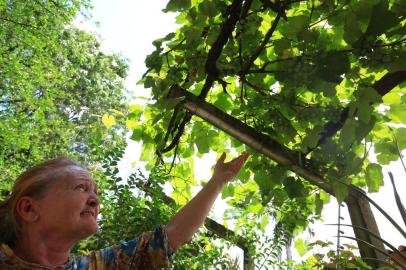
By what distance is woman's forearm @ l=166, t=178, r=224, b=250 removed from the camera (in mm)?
1154

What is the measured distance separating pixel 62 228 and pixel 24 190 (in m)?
0.17

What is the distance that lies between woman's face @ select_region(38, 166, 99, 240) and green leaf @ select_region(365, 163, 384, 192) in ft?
3.45

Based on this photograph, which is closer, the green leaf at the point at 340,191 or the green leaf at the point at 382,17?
the green leaf at the point at 382,17

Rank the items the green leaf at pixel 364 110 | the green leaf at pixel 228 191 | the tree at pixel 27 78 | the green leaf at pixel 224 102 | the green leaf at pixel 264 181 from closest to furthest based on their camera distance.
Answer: the green leaf at pixel 364 110 < the green leaf at pixel 264 181 < the green leaf at pixel 224 102 < the green leaf at pixel 228 191 < the tree at pixel 27 78

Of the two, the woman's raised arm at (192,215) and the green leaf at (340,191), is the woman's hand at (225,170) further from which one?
the green leaf at (340,191)

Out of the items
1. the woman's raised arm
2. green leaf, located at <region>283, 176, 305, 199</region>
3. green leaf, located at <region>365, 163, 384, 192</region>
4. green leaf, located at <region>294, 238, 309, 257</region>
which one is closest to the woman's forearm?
the woman's raised arm

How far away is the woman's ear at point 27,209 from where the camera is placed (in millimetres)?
1046

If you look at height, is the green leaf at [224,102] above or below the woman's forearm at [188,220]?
above

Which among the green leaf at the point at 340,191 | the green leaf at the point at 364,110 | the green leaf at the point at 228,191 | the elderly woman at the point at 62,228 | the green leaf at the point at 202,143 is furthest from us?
the green leaf at the point at 228,191

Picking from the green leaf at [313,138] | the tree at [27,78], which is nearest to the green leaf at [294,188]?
the green leaf at [313,138]

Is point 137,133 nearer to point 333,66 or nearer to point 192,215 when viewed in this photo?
point 192,215

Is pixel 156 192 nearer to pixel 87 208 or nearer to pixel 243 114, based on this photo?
pixel 243 114

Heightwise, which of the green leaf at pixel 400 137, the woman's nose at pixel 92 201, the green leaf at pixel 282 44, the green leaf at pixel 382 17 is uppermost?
the green leaf at pixel 282 44

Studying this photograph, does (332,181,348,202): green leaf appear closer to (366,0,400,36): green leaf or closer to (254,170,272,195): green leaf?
(254,170,272,195): green leaf
